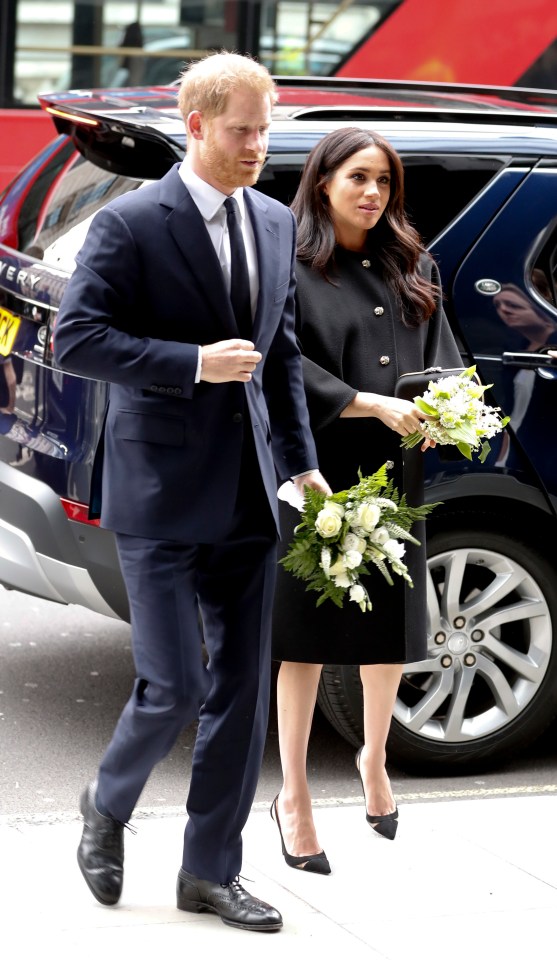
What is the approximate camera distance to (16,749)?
190 inches

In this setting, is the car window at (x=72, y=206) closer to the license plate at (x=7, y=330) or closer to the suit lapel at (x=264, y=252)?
the license plate at (x=7, y=330)

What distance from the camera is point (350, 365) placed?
393cm

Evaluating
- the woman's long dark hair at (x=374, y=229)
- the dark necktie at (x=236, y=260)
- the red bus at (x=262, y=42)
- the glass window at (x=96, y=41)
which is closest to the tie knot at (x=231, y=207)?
the dark necktie at (x=236, y=260)

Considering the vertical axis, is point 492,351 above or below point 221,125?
below

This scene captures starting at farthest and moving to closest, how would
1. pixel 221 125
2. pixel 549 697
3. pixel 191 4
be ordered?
pixel 191 4, pixel 549 697, pixel 221 125

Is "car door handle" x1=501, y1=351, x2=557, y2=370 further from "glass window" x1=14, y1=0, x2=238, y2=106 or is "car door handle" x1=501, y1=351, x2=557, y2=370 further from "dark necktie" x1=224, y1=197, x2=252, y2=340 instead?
"glass window" x1=14, y1=0, x2=238, y2=106

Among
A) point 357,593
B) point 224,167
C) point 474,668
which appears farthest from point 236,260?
point 474,668

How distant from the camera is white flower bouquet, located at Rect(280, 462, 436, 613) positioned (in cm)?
357

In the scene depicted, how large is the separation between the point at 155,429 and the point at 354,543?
593 millimetres

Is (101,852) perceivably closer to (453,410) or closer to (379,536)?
(379,536)

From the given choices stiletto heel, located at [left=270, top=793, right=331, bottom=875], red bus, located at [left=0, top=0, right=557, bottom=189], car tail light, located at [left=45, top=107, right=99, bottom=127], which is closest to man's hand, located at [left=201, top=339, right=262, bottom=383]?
stiletto heel, located at [left=270, top=793, right=331, bottom=875]

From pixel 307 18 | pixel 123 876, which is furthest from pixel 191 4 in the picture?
pixel 123 876

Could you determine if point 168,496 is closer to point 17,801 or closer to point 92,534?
point 92,534

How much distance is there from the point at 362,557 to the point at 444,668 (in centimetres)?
114
